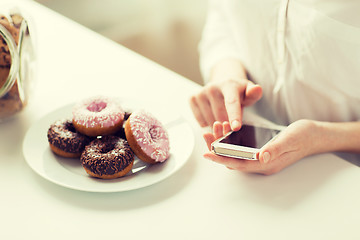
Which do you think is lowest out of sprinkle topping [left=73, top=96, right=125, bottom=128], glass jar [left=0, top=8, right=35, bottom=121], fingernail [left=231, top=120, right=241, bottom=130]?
fingernail [left=231, top=120, right=241, bottom=130]

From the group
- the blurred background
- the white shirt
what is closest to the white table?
the white shirt

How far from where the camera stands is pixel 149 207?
652mm

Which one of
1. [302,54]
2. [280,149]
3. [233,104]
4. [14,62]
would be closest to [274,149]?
[280,149]

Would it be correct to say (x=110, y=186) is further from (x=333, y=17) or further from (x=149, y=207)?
(x=333, y=17)

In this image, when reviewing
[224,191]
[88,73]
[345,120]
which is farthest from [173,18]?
[224,191]

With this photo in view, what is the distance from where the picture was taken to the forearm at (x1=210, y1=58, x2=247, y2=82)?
0.93m

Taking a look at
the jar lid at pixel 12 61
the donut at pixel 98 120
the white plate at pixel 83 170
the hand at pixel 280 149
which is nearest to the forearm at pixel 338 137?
the hand at pixel 280 149

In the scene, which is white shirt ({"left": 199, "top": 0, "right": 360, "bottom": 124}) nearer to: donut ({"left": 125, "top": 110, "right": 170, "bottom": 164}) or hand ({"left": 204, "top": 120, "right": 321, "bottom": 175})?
hand ({"left": 204, "top": 120, "right": 321, "bottom": 175})

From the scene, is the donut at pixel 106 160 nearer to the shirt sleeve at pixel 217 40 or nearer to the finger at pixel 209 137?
the finger at pixel 209 137

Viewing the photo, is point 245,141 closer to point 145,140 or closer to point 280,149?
point 280,149

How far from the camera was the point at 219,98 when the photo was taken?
83cm

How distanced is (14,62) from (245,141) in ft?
1.35

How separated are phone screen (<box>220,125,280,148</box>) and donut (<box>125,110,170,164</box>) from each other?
10cm

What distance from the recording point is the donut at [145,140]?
69cm
